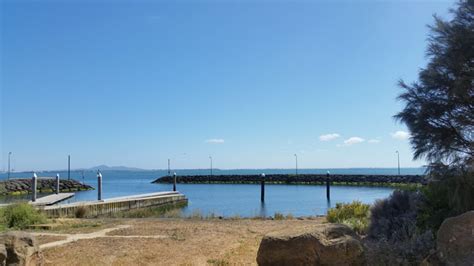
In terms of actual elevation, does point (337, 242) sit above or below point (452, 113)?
below

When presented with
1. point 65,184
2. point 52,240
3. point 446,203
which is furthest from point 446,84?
point 65,184

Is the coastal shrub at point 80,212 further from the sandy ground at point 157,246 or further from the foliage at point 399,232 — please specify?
the foliage at point 399,232

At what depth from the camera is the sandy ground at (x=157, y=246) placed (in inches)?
350

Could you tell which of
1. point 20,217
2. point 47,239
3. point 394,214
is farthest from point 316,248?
point 20,217

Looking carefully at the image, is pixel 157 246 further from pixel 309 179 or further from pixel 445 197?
pixel 309 179

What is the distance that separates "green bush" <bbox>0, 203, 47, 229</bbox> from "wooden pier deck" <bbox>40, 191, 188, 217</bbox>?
6.89m

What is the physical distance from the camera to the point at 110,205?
30656 millimetres

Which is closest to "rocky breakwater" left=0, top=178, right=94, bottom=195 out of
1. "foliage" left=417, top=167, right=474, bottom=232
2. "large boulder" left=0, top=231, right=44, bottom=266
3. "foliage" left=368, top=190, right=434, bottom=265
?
"large boulder" left=0, top=231, right=44, bottom=266

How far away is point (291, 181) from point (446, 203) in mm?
74460

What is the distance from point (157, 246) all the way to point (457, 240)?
252 inches

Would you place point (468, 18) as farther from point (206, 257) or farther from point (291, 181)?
point (291, 181)

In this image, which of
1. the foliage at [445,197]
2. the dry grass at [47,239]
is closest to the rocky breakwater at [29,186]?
the dry grass at [47,239]

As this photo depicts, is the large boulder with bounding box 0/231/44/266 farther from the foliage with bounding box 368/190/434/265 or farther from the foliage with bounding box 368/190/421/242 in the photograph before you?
the foliage with bounding box 368/190/421/242

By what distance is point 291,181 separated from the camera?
275 ft
